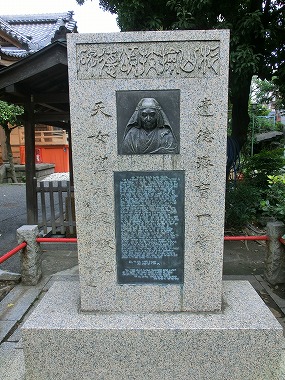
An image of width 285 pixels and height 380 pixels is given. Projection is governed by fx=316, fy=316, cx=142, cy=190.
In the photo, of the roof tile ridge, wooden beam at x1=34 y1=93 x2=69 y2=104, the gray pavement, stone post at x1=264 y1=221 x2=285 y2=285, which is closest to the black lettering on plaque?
stone post at x1=264 y1=221 x2=285 y2=285

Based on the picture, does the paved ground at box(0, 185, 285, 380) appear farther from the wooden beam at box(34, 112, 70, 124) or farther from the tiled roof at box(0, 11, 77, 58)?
the tiled roof at box(0, 11, 77, 58)

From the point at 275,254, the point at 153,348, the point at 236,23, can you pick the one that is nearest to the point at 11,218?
the point at 275,254

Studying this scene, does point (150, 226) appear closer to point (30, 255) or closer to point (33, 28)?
point (30, 255)

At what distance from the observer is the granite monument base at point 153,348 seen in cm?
243

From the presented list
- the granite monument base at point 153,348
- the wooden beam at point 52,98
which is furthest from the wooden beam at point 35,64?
the granite monument base at point 153,348

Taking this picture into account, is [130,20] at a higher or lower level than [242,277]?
higher

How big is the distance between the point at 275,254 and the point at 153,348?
2.80 m

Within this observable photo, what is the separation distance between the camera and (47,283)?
15.2 feet

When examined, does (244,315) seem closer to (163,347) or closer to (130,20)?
(163,347)

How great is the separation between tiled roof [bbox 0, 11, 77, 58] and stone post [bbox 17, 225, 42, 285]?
14.0m

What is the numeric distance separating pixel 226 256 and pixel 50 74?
15.7 feet

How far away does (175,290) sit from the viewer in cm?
260

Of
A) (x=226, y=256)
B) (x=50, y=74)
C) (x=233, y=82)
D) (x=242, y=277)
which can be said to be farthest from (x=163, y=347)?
(x=50, y=74)

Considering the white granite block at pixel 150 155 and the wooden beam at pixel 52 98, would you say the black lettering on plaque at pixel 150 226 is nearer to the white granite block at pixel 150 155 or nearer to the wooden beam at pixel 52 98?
the white granite block at pixel 150 155
